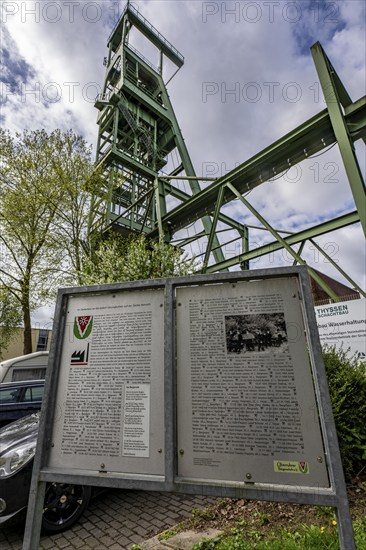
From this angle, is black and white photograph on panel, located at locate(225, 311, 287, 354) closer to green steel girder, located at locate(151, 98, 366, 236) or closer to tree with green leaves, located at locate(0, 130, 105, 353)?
green steel girder, located at locate(151, 98, 366, 236)

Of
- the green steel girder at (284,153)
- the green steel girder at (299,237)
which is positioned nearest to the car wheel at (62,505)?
the green steel girder at (299,237)

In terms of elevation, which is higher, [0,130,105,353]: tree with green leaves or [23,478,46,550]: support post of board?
[0,130,105,353]: tree with green leaves

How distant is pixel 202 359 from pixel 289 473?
0.83 metres

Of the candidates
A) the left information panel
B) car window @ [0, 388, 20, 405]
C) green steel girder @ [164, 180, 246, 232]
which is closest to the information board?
green steel girder @ [164, 180, 246, 232]

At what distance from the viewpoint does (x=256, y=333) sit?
6.30 ft

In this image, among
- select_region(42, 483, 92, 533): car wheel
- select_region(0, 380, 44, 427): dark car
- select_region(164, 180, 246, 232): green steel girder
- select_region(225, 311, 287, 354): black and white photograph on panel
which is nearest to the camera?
select_region(225, 311, 287, 354): black and white photograph on panel

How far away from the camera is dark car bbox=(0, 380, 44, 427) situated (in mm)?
6426

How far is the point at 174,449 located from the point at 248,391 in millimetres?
629

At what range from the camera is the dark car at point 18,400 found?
643 cm

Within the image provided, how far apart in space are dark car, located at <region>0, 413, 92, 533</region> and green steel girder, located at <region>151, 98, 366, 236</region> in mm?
8028

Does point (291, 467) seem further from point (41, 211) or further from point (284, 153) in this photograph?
point (41, 211)

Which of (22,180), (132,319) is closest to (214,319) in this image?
(132,319)

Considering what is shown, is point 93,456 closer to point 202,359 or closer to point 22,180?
point 202,359

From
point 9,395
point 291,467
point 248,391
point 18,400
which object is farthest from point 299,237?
point 9,395
